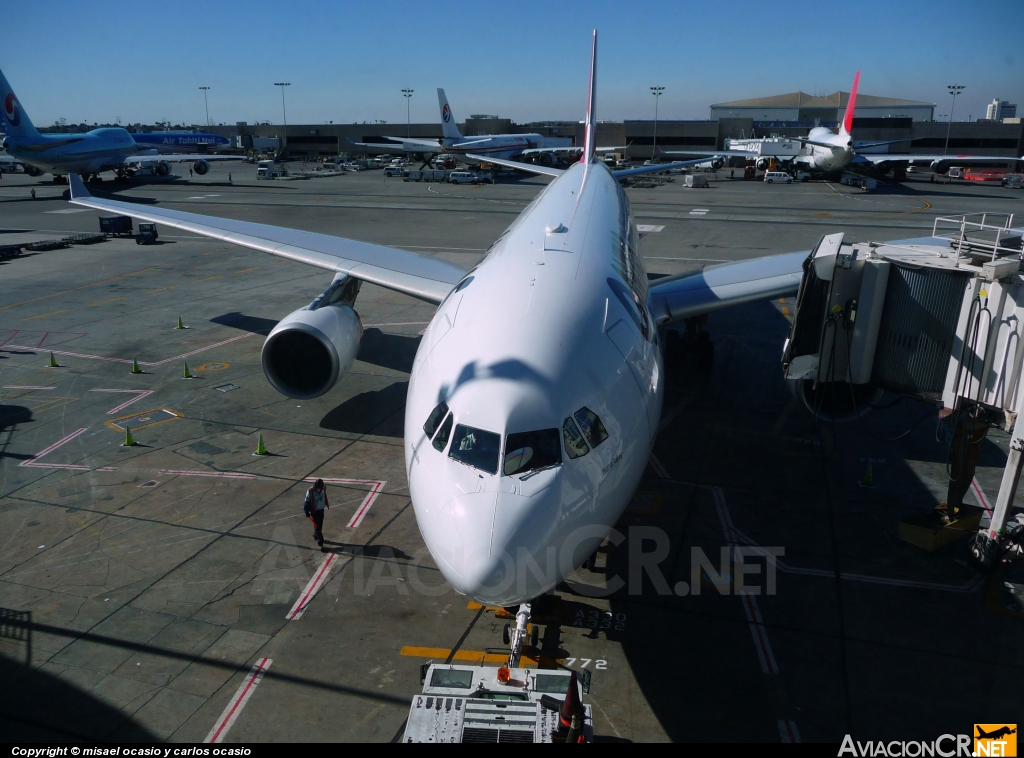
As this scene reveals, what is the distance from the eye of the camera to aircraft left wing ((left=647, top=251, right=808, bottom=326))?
1748 cm

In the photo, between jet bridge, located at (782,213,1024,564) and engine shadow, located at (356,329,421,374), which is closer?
jet bridge, located at (782,213,1024,564)

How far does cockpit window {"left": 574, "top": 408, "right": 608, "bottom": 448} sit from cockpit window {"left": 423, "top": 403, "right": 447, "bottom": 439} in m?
1.64

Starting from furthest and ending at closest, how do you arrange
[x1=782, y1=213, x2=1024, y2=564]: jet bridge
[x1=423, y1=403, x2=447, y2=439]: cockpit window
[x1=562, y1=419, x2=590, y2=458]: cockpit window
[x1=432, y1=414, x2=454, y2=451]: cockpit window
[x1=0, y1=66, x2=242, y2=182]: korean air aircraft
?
[x1=0, y1=66, x2=242, y2=182]: korean air aircraft, [x1=782, y1=213, x2=1024, y2=564]: jet bridge, [x1=423, y1=403, x2=447, y2=439]: cockpit window, [x1=432, y1=414, x2=454, y2=451]: cockpit window, [x1=562, y1=419, x2=590, y2=458]: cockpit window

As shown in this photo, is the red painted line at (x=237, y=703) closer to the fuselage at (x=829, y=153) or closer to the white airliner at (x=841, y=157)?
the white airliner at (x=841, y=157)

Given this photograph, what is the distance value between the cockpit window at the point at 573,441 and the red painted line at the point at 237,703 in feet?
17.1

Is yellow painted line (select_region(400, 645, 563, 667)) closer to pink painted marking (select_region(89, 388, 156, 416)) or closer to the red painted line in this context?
the red painted line

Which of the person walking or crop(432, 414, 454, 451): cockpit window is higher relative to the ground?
crop(432, 414, 454, 451): cockpit window

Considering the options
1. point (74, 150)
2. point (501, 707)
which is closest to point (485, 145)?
point (74, 150)

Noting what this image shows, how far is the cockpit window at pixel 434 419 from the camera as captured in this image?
8977mm

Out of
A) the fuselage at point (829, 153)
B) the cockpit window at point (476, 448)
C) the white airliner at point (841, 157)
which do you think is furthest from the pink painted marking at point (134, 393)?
the fuselage at point (829, 153)

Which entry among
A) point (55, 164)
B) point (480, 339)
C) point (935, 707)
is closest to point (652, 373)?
point (480, 339)

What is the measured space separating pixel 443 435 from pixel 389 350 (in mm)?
14914

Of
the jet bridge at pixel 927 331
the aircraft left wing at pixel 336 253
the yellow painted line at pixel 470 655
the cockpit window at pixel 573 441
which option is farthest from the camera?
the aircraft left wing at pixel 336 253

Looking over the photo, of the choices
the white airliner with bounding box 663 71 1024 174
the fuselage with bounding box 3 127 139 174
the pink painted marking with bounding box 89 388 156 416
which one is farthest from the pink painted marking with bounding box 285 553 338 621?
the white airliner with bounding box 663 71 1024 174
